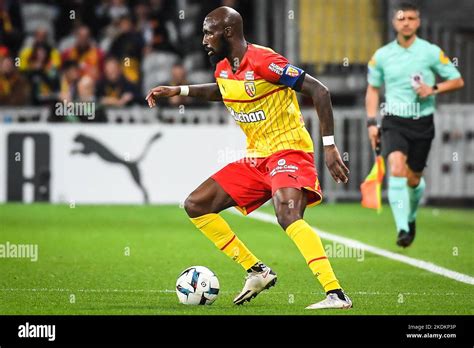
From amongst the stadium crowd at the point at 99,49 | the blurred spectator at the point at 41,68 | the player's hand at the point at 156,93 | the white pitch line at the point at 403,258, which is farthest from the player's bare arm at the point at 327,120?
the blurred spectator at the point at 41,68

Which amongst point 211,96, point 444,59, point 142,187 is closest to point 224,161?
point 142,187

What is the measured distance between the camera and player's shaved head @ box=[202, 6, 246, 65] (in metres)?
8.55

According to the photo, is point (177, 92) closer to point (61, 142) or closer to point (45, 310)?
point (45, 310)

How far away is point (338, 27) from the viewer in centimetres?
2109

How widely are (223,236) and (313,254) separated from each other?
3.24 feet

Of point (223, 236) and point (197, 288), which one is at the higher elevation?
point (223, 236)

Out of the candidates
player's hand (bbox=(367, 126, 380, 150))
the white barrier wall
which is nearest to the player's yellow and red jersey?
player's hand (bbox=(367, 126, 380, 150))

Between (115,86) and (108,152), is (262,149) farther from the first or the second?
(115,86)

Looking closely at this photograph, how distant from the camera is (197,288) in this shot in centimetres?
856

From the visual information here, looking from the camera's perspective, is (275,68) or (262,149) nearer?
(275,68)

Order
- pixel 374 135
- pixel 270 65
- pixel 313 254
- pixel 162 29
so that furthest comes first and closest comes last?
pixel 162 29, pixel 374 135, pixel 270 65, pixel 313 254

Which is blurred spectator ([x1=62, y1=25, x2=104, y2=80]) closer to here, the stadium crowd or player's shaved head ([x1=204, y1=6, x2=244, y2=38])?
the stadium crowd

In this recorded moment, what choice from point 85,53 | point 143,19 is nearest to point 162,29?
point 143,19

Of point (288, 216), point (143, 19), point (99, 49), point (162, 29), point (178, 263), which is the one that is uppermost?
point (143, 19)
